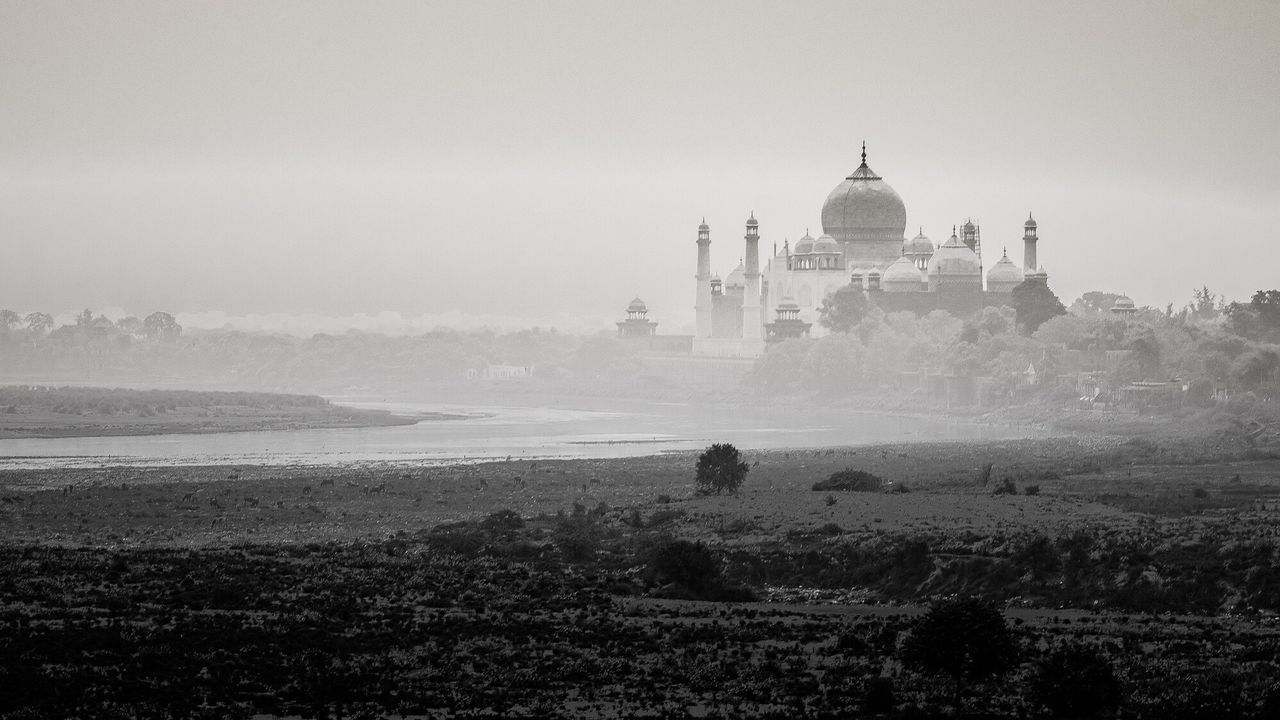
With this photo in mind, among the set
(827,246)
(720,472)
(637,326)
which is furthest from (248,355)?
(720,472)

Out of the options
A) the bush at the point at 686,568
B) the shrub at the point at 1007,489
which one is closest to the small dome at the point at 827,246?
the shrub at the point at 1007,489

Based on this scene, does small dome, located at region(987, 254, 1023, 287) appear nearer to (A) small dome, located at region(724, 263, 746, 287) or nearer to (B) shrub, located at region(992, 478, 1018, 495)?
(A) small dome, located at region(724, 263, 746, 287)

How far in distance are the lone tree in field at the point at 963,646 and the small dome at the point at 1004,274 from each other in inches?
3619

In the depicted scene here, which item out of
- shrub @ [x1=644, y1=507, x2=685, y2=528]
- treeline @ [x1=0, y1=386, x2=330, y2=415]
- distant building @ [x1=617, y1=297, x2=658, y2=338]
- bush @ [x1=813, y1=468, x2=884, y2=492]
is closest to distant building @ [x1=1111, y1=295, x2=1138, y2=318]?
distant building @ [x1=617, y1=297, x2=658, y2=338]

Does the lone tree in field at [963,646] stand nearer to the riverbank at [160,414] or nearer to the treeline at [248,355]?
the riverbank at [160,414]

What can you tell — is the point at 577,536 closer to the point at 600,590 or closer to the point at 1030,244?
the point at 600,590

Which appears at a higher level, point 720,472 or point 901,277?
point 901,277

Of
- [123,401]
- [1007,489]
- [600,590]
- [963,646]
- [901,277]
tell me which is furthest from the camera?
[901,277]

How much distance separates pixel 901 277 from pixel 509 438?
41.1 metres

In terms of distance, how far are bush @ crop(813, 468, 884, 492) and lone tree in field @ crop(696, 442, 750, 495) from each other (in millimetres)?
2118

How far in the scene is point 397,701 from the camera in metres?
22.5

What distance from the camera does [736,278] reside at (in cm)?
12125

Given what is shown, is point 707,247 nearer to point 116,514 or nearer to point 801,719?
point 116,514

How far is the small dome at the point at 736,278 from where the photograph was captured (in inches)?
4751
